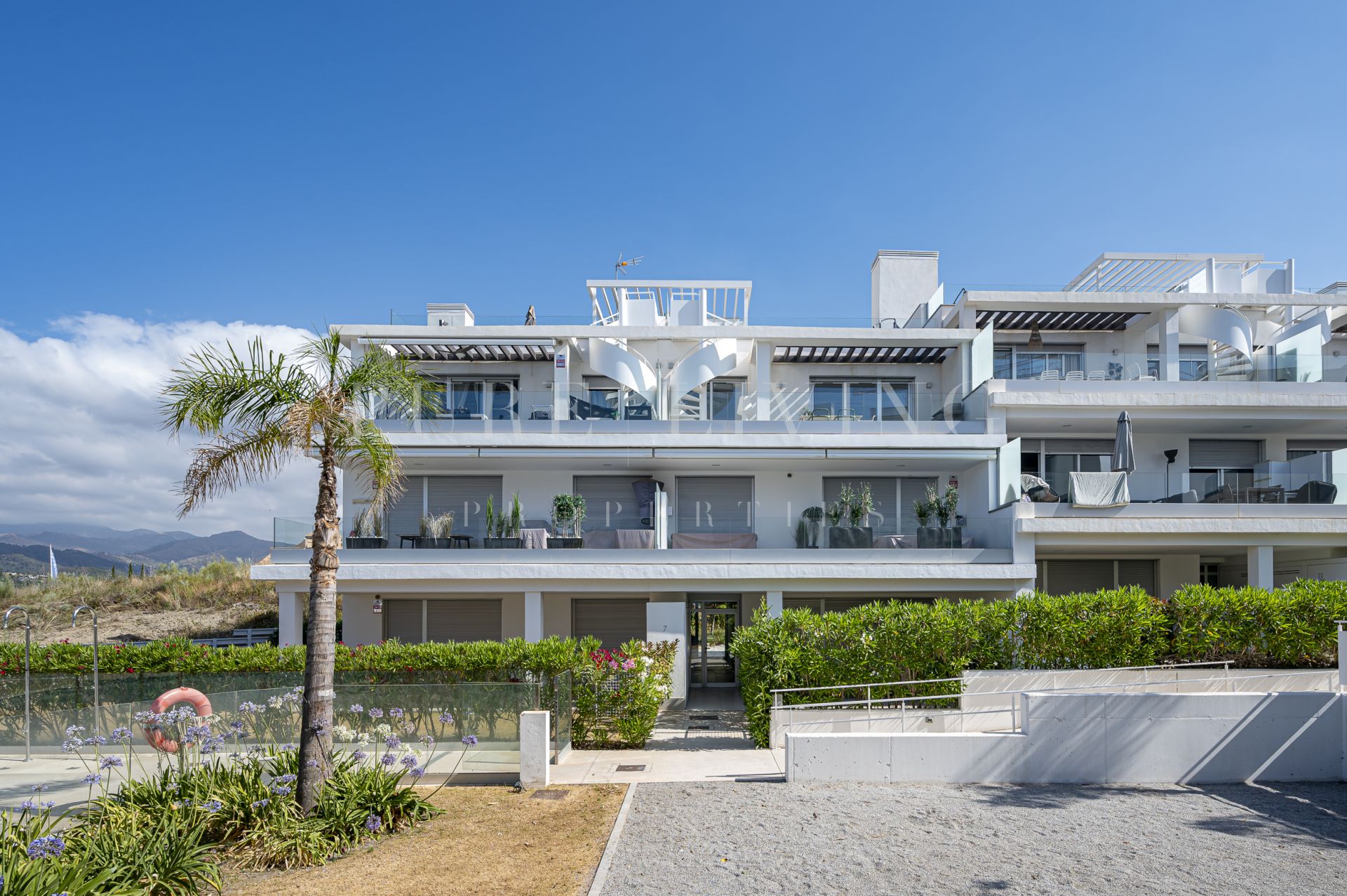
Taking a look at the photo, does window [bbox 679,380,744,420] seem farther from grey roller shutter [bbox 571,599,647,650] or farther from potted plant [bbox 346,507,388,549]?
potted plant [bbox 346,507,388,549]

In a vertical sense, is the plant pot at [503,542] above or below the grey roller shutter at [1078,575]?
above

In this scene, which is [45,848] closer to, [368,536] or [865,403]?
[368,536]

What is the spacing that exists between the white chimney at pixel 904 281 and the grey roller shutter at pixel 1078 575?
7982 mm

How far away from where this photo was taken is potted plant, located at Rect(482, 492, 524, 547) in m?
20.7

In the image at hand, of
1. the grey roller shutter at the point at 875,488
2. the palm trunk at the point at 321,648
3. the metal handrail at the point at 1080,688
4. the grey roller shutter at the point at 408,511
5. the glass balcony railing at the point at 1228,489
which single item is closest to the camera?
the palm trunk at the point at 321,648

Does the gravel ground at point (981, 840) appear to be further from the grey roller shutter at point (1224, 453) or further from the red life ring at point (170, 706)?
the grey roller shutter at point (1224, 453)

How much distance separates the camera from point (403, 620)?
23.1m

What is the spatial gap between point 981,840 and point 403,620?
17065 millimetres

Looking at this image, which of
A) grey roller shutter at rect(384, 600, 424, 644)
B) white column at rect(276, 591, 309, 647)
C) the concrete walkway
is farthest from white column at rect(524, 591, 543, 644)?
white column at rect(276, 591, 309, 647)

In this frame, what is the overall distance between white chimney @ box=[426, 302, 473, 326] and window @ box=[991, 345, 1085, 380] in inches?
544

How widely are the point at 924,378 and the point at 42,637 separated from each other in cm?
2602

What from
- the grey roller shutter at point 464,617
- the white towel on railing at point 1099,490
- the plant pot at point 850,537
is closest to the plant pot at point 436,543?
the grey roller shutter at point 464,617

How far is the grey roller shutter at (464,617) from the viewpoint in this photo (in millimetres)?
23031

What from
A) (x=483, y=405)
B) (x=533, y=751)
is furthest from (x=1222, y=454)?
(x=533, y=751)
